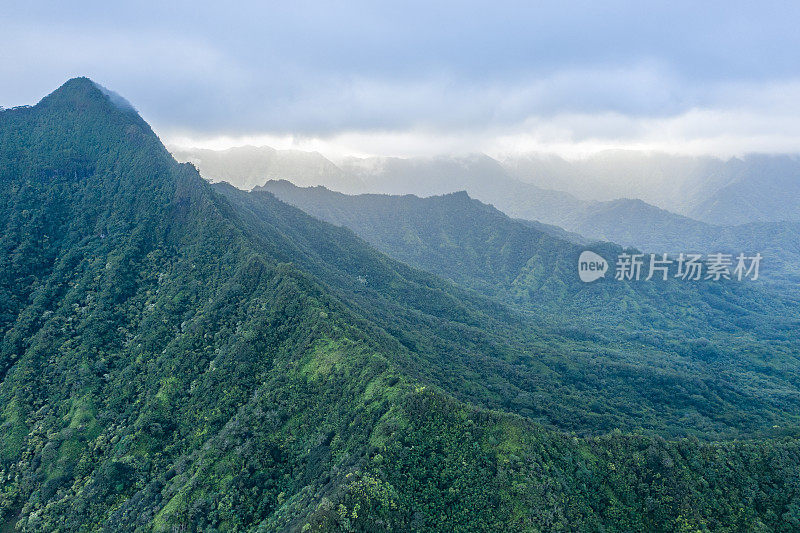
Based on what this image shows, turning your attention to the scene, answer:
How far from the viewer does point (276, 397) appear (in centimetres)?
7412

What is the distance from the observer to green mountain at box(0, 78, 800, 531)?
5403cm

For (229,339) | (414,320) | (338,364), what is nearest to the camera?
(338,364)

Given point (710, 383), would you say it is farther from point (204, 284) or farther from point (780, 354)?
point (204, 284)

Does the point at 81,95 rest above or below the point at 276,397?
above

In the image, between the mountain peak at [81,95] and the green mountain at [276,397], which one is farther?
the mountain peak at [81,95]

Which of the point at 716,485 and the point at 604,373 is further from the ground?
the point at 716,485

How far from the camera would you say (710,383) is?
4904 inches

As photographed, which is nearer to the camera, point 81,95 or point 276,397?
point 276,397

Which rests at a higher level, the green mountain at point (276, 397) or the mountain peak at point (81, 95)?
the mountain peak at point (81, 95)

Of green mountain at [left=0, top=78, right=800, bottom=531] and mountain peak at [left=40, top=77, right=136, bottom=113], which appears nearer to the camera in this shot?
green mountain at [left=0, top=78, right=800, bottom=531]

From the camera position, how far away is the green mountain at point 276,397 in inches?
2127

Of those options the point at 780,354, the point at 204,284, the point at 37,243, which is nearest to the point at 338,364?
the point at 204,284

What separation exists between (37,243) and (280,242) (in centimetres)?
7418

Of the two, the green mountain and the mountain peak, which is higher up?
the mountain peak
